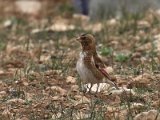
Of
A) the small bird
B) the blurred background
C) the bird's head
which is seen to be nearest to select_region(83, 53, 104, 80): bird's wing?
the small bird

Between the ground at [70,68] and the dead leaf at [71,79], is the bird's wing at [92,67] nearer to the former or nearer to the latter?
the ground at [70,68]

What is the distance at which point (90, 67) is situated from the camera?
7113 millimetres

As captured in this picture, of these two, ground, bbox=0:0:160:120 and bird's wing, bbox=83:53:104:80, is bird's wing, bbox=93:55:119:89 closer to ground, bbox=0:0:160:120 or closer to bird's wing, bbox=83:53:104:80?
bird's wing, bbox=83:53:104:80

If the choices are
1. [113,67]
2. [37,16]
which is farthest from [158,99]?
[37,16]

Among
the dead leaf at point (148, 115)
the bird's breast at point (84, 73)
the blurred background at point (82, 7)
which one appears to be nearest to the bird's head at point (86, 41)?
the bird's breast at point (84, 73)

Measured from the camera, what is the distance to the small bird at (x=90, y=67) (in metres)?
7.07

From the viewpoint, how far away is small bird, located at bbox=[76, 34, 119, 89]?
7.07 metres

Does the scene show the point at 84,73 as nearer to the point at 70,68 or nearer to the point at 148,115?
the point at 148,115

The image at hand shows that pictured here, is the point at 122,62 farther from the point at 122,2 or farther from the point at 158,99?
the point at 122,2

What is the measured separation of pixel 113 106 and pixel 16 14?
7.84m

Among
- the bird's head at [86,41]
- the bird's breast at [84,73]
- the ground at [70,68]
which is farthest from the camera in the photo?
the bird's head at [86,41]

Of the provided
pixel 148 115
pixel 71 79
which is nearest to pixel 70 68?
pixel 71 79

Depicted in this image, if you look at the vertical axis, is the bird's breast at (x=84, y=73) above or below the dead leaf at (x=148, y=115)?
above

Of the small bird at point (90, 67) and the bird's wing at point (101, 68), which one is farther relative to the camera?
the bird's wing at point (101, 68)
